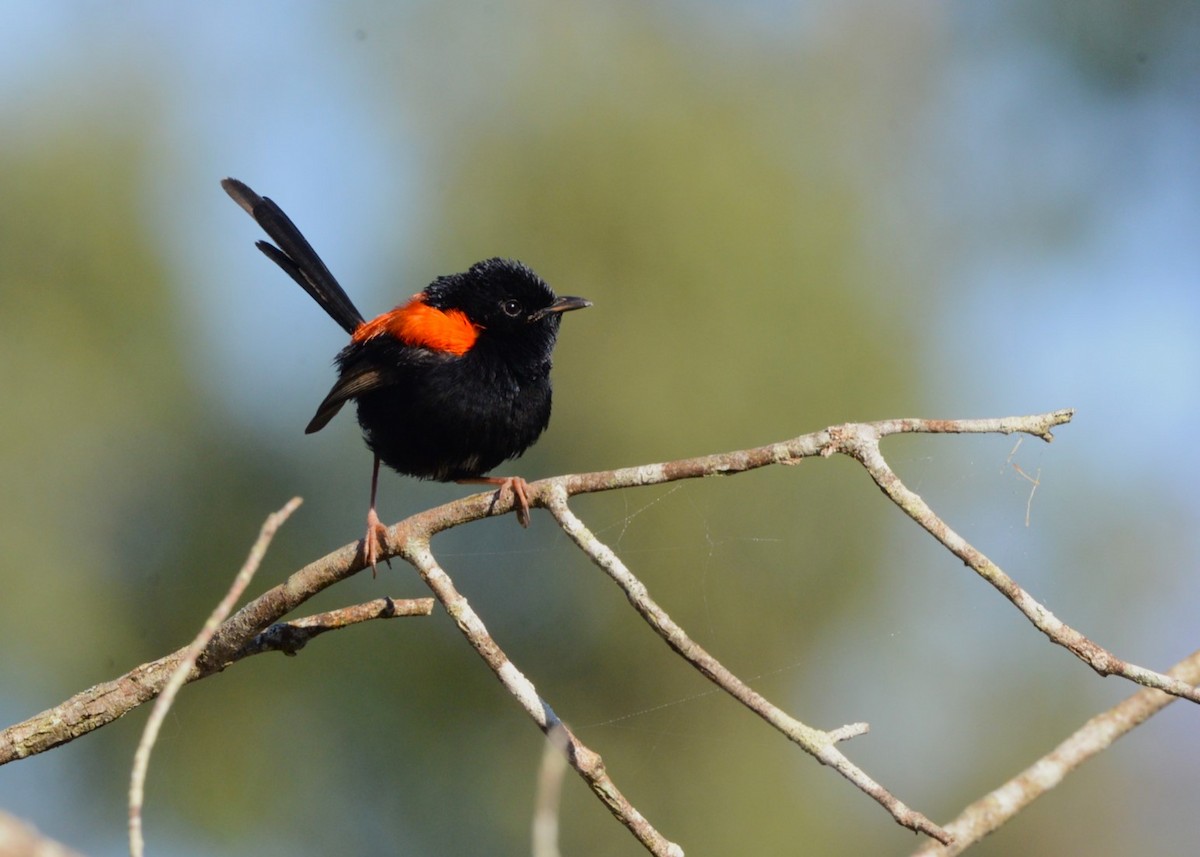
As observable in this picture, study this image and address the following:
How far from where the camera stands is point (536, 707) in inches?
97.7

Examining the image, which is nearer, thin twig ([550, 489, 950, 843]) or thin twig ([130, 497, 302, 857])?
thin twig ([130, 497, 302, 857])

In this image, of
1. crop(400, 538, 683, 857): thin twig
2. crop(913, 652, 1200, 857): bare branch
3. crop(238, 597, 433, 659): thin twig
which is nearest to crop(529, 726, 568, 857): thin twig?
crop(400, 538, 683, 857): thin twig

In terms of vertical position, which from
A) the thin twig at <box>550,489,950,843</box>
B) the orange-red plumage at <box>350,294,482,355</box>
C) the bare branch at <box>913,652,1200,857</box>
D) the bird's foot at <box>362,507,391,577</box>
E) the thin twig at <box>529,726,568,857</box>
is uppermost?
the thin twig at <box>529,726,568,857</box>

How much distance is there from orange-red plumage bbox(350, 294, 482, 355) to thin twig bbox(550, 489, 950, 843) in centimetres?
206

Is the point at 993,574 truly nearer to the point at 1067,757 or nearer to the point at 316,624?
the point at 1067,757

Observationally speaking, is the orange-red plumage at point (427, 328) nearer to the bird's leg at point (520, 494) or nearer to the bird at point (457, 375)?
the bird at point (457, 375)

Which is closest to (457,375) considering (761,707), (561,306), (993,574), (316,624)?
(561,306)

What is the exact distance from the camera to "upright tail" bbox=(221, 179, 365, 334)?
18.0ft

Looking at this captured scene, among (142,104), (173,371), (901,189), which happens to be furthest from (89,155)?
(901,189)

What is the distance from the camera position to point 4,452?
17906 millimetres

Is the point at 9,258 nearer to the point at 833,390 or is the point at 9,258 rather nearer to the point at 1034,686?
the point at 833,390

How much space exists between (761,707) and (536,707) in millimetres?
459

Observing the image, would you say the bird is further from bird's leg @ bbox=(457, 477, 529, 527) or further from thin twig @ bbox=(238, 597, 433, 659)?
thin twig @ bbox=(238, 597, 433, 659)

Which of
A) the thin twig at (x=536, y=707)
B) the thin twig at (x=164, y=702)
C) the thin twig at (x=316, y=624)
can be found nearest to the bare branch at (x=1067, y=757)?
the thin twig at (x=536, y=707)
